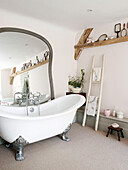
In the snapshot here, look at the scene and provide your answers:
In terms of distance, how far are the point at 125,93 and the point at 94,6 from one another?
184 centimetres

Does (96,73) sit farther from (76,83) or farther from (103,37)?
(103,37)

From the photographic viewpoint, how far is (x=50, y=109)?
3035mm

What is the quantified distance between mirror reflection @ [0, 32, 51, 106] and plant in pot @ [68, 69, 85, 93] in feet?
2.21

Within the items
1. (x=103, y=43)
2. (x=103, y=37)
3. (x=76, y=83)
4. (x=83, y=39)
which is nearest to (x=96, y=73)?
(x=76, y=83)

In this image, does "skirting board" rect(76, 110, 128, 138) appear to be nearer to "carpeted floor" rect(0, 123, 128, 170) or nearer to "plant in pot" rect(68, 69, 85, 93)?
"carpeted floor" rect(0, 123, 128, 170)

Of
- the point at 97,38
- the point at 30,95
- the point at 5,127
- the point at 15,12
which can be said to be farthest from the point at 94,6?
the point at 5,127

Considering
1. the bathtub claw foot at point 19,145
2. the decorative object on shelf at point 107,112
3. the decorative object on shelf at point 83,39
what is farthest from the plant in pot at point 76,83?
the bathtub claw foot at point 19,145

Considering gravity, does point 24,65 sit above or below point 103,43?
below

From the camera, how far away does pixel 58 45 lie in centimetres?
355

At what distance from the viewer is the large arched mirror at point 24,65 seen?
276 cm

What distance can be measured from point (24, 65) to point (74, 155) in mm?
1988

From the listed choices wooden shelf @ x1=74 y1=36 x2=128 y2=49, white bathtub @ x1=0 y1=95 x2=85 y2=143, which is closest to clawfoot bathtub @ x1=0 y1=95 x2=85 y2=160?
white bathtub @ x1=0 y1=95 x2=85 y2=143

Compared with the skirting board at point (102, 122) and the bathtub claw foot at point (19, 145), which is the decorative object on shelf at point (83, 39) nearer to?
the skirting board at point (102, 122)

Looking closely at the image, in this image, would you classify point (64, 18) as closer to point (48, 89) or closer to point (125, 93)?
point (48, 89)
